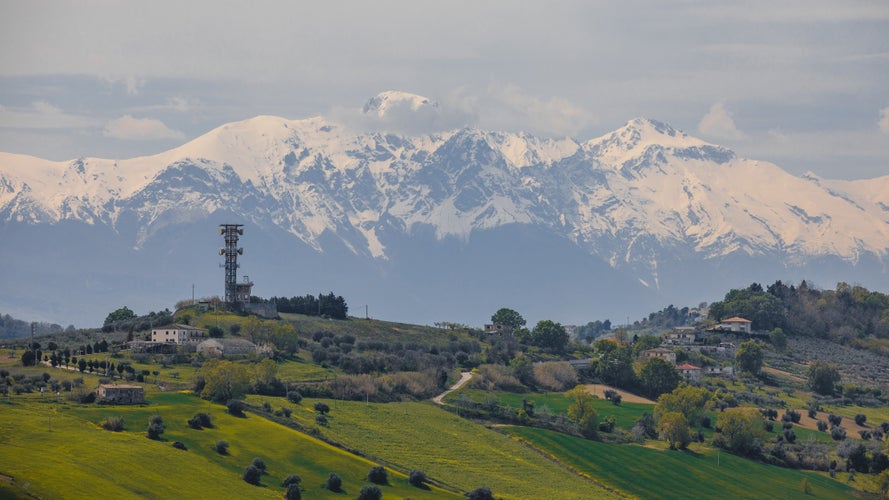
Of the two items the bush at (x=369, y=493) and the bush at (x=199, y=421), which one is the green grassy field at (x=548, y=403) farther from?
the bush at (x=369, y=493)

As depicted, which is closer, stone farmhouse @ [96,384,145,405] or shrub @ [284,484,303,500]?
shrub @ [284,484,303,500]

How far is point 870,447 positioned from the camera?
620ft

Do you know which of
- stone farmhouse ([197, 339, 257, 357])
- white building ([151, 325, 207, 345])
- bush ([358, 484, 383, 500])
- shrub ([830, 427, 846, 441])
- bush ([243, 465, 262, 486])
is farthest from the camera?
shrub ([830, 427, 846, 441])

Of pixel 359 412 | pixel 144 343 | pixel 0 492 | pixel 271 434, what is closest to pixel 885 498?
pixel 359 412

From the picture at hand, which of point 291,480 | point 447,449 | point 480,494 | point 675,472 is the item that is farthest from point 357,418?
point 675,472

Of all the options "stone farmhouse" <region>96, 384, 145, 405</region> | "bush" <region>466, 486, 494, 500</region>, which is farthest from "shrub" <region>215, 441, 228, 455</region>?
"bush" <region>466, 486, 494, 500</region>

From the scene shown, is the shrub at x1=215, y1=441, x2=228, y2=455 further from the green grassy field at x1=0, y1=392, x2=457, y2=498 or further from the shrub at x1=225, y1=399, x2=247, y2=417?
the shrub at x1=225, y1=399, x2=247, y2=417

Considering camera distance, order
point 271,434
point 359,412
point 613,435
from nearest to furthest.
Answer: point 271,434
point 359,412
point 613,435

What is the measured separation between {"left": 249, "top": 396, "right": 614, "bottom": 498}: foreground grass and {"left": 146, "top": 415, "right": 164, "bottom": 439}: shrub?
69.3ft

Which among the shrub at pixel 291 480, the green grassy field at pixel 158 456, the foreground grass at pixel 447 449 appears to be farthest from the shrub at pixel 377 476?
the shrub at pixel 291 480

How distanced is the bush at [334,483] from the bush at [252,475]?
275 inches

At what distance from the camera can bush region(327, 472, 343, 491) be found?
126 metres

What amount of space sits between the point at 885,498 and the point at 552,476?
160 feet

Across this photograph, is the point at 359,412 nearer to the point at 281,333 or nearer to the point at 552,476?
the point at 552,476
